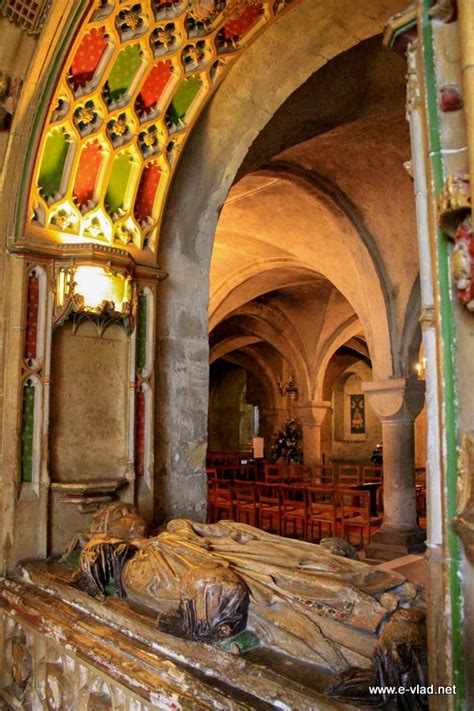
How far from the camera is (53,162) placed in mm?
3982

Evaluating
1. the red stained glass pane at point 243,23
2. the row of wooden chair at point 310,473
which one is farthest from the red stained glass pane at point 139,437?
the row of wooden chair at point 310,473

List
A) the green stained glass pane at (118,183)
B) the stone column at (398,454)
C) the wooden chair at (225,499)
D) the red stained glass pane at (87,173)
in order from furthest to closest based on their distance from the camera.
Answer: the wooden chair at (225,499) → the stone column at (398,454) → the green stained glass pane at (118,183) → the red stained glass pane at (87,173)

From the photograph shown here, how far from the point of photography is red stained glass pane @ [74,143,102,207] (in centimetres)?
409

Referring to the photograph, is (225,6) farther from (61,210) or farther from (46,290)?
(46,290)

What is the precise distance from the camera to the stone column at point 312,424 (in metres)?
14.1

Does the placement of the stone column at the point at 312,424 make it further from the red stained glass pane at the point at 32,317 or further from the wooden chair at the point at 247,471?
the red stained glass pane at the point at 32,317

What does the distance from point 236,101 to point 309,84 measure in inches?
24.8

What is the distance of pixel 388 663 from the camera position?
1.99 m

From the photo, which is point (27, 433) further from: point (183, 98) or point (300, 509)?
point (300, 509)

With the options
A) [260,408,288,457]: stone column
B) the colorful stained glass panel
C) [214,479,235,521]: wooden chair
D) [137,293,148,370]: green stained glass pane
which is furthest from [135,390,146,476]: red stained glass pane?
the colorful stained glass panel

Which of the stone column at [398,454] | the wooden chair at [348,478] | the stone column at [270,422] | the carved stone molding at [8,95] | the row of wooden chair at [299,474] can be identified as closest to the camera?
the carved stone molding at [8,95]

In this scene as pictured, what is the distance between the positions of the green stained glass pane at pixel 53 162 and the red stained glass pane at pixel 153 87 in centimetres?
58

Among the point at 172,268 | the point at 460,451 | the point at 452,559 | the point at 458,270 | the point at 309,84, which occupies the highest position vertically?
the point at 309,84

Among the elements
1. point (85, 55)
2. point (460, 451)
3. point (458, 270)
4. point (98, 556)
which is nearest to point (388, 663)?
point (460, 451)
